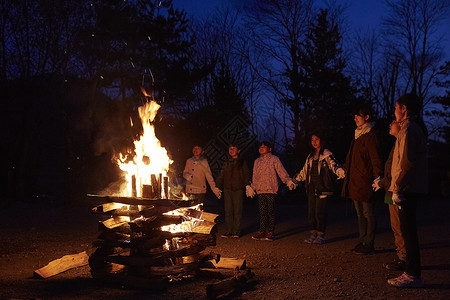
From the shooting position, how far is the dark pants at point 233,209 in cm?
878

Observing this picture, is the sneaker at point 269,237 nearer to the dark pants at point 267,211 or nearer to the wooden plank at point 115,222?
the dark pants at point 267,211

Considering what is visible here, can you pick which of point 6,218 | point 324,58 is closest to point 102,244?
point 6,218

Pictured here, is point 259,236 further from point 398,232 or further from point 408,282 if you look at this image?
point 408,282

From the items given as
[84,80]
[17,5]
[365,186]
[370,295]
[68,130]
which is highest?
[17,5]

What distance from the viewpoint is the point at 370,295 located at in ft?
15.4

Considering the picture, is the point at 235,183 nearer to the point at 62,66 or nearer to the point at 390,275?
the point at 390,275

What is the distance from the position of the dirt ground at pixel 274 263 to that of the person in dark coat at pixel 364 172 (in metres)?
0.39

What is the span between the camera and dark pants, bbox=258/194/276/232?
27.9 feet

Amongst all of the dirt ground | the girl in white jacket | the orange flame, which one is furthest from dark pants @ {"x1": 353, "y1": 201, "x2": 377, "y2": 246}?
the orange flame

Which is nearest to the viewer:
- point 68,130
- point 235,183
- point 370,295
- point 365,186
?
point 370,295

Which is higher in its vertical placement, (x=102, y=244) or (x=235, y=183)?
(x=235, y=183)

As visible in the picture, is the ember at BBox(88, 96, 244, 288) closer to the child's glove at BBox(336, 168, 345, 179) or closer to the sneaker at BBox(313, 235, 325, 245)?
the child's glove at BBox(336, 168, 345, 179)

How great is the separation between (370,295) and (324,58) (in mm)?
23076

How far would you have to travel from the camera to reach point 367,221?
22.7ft
